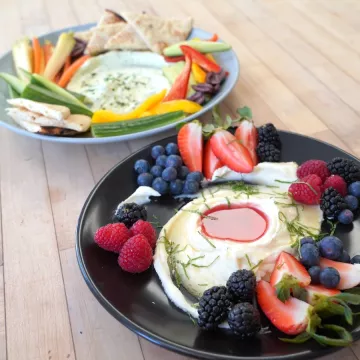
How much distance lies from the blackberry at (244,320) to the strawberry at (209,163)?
0.49 m

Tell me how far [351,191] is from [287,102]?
66cm

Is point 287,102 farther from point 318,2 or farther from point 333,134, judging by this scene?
point 318,2

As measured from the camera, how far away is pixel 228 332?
89 centimetres

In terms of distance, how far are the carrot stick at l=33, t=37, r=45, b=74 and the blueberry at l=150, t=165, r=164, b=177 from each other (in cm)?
85

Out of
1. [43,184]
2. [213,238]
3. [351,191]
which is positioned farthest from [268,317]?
[43,184]

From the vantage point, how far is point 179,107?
1.56 m

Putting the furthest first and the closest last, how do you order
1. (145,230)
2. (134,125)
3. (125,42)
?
(125,42), (134,125), (145,230)

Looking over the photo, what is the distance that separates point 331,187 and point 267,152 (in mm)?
213

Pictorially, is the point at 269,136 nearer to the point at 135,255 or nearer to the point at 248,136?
the point at 248,136

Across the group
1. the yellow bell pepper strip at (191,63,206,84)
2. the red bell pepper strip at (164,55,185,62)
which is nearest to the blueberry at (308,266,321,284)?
the yellow bell pepper strip at (191,63,206,84)

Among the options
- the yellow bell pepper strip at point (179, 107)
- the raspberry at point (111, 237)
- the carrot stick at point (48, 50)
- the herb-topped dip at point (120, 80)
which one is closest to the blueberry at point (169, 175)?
the raspberry at point (111, 237)

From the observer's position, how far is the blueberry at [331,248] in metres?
0.97

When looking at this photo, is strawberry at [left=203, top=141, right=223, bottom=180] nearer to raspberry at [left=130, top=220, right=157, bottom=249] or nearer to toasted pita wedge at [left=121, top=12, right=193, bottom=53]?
raspberry at [left=130, top=220, right=157, bottom=249]

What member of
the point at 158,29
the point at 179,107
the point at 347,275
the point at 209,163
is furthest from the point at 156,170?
the point at 158,29
